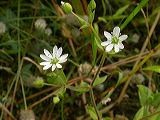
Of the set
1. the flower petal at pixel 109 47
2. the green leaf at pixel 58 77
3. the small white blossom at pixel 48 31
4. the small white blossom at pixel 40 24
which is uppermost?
the small white blossom at pixel 40 24

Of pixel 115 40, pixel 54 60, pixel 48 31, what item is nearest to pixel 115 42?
pixel 115 40

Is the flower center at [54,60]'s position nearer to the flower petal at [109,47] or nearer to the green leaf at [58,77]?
the green leaf at [58,77]

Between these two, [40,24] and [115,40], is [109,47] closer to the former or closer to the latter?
[115,40]

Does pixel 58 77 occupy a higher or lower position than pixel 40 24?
lower

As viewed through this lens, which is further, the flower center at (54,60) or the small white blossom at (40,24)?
the small white blossom at (40,24)

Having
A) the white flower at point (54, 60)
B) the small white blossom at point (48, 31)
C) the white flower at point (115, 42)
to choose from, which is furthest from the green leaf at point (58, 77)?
the small white blossom at point (48, 31)

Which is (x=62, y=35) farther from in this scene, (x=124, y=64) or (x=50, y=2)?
(x=124, y=64)

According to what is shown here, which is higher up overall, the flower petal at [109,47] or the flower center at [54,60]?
the flower center at [54,60]

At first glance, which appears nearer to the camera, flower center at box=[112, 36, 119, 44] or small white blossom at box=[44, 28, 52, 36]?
flower center at box=[112, 36, 119, 44]

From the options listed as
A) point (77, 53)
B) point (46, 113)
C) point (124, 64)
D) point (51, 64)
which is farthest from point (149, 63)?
point (51, 64)

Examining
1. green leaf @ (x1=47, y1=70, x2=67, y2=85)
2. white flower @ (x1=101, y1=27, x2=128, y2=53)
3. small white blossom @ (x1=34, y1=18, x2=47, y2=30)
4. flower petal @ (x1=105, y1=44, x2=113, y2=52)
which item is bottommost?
green leaf @ (x1=47, y1=70, x2=67, y2=85)

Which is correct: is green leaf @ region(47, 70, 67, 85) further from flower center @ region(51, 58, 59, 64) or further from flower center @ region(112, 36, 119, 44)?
flower center @ region(112, 36, 119, 44)

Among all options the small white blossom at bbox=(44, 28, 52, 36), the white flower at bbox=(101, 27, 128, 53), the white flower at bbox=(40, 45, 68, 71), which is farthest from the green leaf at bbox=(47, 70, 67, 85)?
the small white blossom at bbox=(44, 28, 52, 36)
